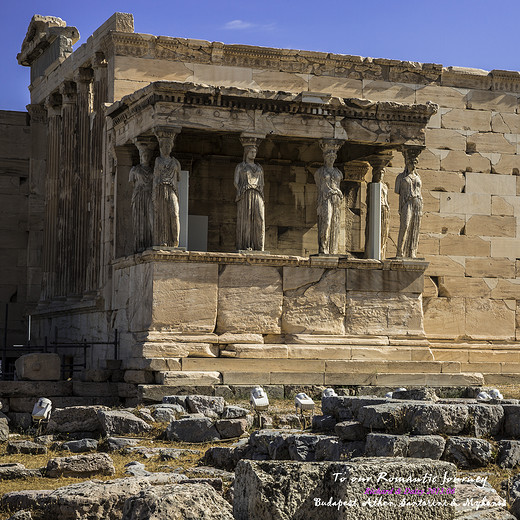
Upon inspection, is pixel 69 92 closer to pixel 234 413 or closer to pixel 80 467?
pixel 234 413

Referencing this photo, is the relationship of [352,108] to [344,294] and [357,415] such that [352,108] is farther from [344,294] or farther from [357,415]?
[357,415]

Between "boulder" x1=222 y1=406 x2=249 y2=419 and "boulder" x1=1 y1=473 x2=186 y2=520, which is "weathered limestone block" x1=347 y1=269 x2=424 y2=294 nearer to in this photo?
"boulder" x1=222 y1=406 x2=249 y2=419

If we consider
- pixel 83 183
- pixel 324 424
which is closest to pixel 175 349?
pixel 324 424

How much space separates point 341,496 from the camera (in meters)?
7.29

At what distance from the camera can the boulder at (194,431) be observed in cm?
1295

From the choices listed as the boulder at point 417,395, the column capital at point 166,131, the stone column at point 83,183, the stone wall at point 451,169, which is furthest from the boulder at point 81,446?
the stone column at point 83,183

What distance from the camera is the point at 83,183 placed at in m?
21.4

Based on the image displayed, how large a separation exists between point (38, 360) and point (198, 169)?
15.5 feet

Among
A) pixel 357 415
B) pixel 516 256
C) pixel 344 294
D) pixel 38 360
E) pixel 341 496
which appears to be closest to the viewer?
pixel 341 496

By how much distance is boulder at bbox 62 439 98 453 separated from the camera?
Result: 12508mm

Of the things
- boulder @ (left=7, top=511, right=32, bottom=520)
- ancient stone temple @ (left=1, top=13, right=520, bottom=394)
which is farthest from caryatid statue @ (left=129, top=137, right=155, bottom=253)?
boulder @ (left=7, top=511, right=32, bottom=520)

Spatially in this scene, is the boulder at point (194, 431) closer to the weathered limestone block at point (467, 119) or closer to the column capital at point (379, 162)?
the column capital at point (379, 162)

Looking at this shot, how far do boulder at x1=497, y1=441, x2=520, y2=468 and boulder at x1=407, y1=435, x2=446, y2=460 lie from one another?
532mm

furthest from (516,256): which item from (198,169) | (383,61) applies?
(198,169)
